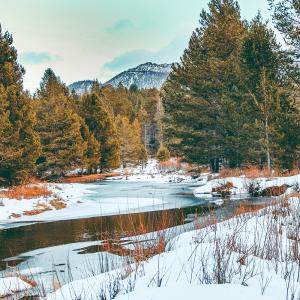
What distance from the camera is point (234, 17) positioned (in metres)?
31.8

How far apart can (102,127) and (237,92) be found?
22.9 metres

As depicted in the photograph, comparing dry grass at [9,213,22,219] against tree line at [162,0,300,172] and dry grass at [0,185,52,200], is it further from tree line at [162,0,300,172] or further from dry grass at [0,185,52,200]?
tree line at [162,0,300,172]

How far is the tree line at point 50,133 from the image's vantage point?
2400cm

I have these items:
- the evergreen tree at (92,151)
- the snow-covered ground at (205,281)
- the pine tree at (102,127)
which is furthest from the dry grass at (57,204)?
the pine tree at (102,127)

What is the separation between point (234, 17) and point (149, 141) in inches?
2181

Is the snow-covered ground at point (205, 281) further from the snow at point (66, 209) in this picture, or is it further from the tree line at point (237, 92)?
the tree line at point (237, 92)

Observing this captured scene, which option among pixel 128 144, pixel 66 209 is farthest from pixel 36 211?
pixel 128 144

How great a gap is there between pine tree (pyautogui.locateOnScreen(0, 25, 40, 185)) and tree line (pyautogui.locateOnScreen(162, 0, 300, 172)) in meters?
13.0

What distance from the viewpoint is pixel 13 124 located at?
2450cm

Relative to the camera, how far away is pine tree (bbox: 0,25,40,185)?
23047 millimetres

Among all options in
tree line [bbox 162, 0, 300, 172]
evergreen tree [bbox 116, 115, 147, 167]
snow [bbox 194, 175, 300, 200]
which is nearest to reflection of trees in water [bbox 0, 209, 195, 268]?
snow [bbox 194, 175, 300, 200]

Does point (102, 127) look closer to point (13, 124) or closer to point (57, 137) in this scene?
point (57, 137)

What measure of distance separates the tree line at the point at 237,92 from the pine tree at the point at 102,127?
1149cm

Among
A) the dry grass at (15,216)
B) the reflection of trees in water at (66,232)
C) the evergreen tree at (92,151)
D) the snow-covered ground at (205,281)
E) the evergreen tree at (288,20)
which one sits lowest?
the reflection of trees in water at (66,232)
